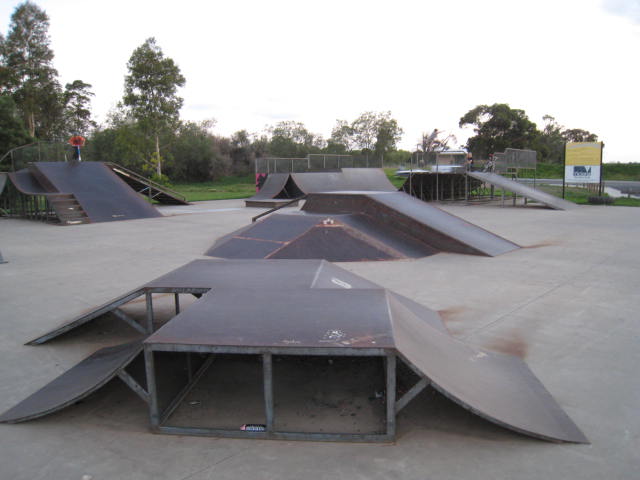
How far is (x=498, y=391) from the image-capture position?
11.4 feet

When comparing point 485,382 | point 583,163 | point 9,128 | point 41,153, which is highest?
point 9,128

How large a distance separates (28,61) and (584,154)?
1624 inches

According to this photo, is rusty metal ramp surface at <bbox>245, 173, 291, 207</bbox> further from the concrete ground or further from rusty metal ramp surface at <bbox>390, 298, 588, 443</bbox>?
rusty metal ramp surface at <bbox>390, 298, 588, 443</bbox>

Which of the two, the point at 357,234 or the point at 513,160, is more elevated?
the point at 513,160

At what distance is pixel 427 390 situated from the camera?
3.78 m

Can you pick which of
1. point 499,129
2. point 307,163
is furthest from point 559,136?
point 307,163

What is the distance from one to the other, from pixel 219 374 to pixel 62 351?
1761 mm

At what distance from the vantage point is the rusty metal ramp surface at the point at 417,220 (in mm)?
9867

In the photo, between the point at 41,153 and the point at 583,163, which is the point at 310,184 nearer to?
the point at 41,153

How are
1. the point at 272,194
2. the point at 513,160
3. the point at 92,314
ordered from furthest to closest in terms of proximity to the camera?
the point at 513,160 → the point at 272,194 → the point at 92,314

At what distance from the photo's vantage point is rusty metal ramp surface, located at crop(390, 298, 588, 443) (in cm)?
301

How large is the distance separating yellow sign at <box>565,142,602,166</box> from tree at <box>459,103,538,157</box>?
104 feet

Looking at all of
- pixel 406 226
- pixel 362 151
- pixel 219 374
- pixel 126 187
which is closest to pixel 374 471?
pixel 219 374

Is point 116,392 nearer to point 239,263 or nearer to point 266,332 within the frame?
point 266,332
